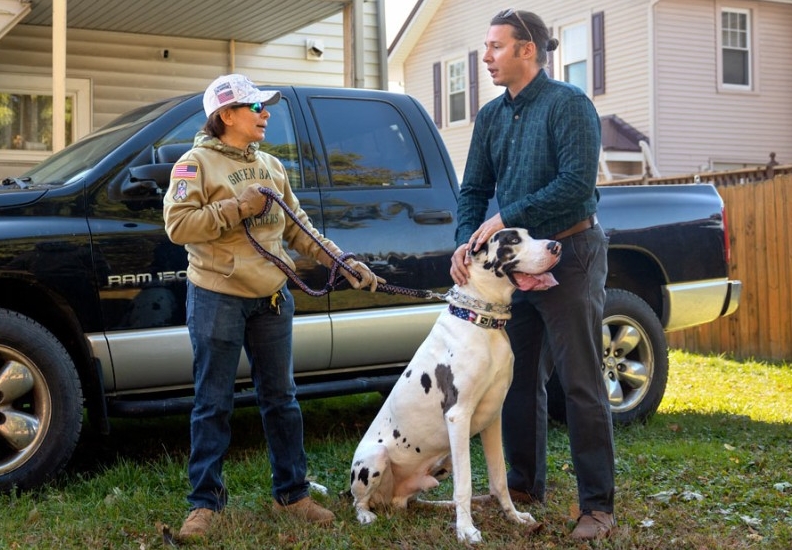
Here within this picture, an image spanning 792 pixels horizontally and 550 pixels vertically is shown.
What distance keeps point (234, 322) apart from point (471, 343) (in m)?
0.96

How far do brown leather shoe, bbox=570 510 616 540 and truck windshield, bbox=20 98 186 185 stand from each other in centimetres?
301

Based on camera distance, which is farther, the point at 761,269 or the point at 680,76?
the point at 680,76

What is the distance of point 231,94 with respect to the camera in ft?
12.9

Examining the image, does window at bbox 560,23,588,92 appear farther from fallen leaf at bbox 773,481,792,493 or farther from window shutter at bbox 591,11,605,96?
fallen leaf at bbox 773,481,792,493

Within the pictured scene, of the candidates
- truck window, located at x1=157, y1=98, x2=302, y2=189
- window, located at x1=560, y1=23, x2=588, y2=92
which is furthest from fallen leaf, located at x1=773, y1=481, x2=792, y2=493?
window, located at x1=560, y1=23, x2=588, y2=92

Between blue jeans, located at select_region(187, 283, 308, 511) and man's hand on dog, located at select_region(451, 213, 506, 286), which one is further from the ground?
man's hand on dog, located at select_region(451, 213, 506, 286)

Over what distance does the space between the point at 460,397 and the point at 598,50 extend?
680 inches

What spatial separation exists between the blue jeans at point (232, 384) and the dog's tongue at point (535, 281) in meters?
1.03

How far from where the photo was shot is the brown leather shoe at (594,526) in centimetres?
396

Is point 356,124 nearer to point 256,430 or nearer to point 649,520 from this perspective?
point 256,430

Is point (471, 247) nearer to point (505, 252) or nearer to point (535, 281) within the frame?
point (505, 252)

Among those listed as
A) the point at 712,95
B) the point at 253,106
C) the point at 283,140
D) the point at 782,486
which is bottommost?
the point at 782,486

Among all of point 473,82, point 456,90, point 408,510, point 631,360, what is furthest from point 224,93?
point 456,90

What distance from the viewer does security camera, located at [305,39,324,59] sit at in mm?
11648
